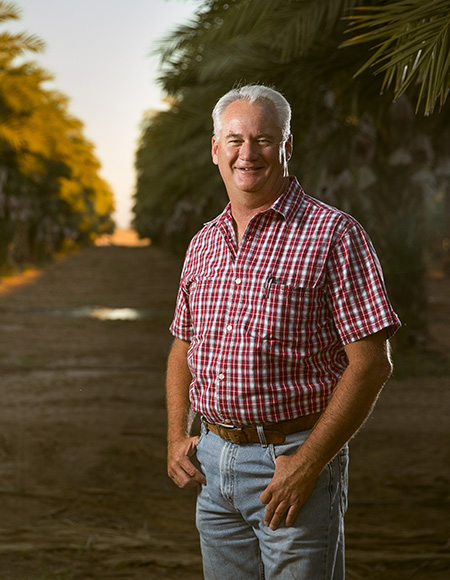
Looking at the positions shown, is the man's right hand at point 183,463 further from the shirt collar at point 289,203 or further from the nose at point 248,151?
the nose at point 248,151

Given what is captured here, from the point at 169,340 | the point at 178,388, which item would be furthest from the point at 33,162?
the point at 178,388

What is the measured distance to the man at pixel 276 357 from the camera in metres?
2.04

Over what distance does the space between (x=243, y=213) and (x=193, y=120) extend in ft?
19.1

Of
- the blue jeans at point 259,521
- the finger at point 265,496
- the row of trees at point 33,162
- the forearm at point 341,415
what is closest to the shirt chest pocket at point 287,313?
the forearm at point 341,415

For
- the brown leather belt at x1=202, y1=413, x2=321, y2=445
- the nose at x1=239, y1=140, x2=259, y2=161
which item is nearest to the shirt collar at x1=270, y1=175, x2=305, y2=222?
the nose at x1=239, y1=140, x2=259, y2=161

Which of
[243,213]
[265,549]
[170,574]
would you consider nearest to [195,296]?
[243,213]

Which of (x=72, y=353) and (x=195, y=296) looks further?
(x=72, y=353)

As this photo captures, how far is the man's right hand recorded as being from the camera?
7.58 ft

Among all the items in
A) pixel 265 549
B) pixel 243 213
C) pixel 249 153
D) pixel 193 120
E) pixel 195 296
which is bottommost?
pixel 265 549

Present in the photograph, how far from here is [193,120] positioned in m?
7.87

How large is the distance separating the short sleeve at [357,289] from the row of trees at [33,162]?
11468mm

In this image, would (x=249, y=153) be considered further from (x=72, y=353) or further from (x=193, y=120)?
(x=72, y=353)

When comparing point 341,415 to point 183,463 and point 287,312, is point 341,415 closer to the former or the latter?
point 287,312

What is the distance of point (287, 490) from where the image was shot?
2051mm
